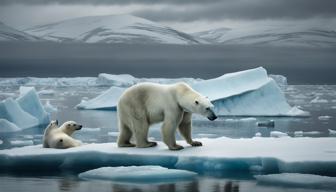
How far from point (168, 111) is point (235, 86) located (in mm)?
14009

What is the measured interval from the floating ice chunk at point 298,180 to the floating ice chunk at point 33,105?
37.8 ft

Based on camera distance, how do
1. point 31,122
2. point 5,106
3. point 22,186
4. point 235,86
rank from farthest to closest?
point 235,86, point 31,122, point 5,106, point 22,186

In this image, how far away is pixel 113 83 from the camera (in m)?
44.2

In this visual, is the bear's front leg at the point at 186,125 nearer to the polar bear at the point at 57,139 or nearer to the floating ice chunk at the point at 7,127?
the polar bear at the point at 57,139

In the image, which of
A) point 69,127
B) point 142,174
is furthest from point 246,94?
point 142,174

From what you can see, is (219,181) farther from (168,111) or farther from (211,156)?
(168,111)

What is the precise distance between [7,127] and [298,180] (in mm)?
11370

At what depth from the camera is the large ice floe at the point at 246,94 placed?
67.2 feet

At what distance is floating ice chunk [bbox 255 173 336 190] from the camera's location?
233 inches

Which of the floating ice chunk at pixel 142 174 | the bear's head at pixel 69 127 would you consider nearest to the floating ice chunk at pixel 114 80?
the bear's head at pixel 69 127

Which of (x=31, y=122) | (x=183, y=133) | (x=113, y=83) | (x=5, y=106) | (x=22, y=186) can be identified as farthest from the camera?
(x=113, y=83)

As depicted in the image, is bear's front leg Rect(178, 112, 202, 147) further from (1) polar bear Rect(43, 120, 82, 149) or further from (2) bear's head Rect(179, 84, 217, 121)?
(1) polar bear Rect(43, 120, 82, 149)

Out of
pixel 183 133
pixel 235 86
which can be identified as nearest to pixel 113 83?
pixel 235 86

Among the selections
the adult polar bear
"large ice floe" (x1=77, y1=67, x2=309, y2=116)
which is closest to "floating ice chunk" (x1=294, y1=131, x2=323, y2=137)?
"large ice floe" (x1=77, y1=67, x2=309, y2=116)
